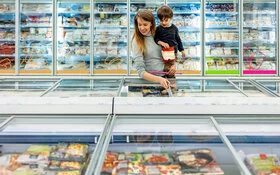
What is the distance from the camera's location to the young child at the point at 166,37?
2.55 m

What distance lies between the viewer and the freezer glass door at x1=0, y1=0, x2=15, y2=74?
604 cm

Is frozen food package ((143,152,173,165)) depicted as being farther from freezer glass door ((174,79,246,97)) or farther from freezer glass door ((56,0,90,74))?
freezer glass door ((56,0,90,74))

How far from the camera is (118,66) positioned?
20.0 ft

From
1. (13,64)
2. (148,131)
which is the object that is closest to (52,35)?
(13,64)

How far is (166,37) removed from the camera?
2.70 metres

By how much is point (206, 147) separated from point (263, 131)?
0.96 ft

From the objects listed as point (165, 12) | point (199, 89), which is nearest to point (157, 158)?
point (199, 89)

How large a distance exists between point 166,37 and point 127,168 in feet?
4.61

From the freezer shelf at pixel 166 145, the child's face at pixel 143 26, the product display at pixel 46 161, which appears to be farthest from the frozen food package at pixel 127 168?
the child's face at pixel 143 26

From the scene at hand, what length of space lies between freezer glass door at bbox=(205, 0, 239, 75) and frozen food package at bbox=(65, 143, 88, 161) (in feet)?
15.0

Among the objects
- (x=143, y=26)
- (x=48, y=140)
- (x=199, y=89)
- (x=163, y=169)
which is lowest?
(x=163, y=169)

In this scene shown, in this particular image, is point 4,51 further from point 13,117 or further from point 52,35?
point 13,117

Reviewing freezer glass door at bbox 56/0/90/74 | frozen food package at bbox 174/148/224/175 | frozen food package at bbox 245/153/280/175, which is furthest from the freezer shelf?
freezer glass door at bbox 56/0/90/74

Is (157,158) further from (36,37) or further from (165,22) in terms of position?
(36,37)
